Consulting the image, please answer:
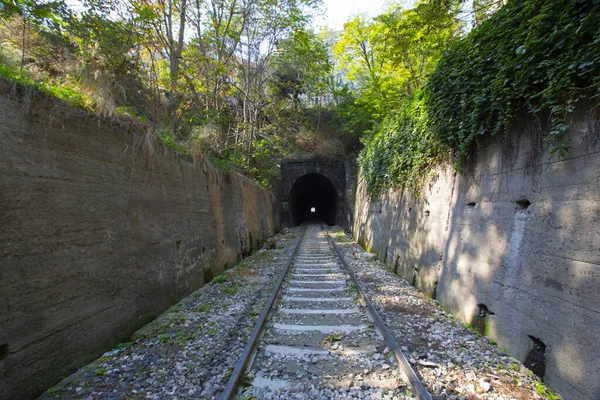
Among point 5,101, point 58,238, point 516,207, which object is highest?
point 5,101

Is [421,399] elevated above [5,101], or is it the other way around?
[5,101]

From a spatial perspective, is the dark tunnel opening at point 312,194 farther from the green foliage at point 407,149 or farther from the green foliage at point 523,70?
the green foliage at point 523,70

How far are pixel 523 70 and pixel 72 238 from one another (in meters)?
5.02

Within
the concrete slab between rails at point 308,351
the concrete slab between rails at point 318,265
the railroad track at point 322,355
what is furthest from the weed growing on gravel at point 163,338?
the concrete slab between rails at point 318,265

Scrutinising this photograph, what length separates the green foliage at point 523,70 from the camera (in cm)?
254

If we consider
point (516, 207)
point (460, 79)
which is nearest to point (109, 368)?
point (516, 207)

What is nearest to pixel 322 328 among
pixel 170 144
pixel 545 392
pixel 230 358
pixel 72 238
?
pixel 230 358

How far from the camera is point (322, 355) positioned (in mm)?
3322

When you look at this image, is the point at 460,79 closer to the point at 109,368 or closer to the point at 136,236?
the point at 136,236

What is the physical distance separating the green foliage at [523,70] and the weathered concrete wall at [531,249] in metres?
0.25

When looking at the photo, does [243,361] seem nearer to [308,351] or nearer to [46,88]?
[308,351]

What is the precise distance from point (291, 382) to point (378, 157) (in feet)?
26.3

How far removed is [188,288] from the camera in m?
5.56

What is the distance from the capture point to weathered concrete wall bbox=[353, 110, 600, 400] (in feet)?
8.25
